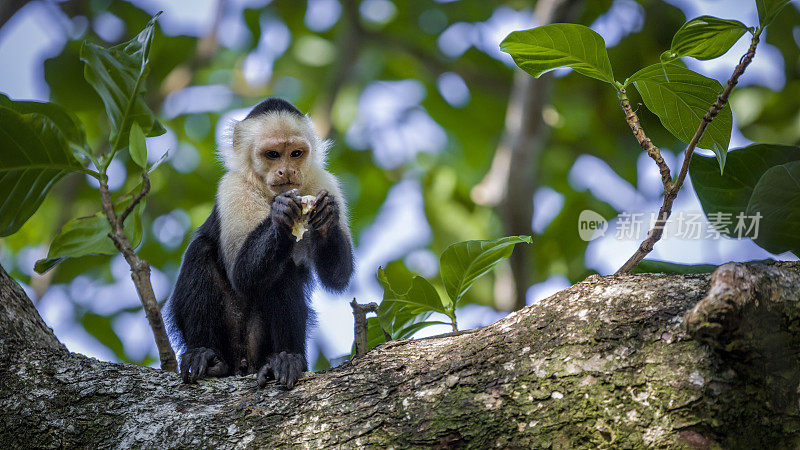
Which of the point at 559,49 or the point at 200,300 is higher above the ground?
the point at 559,49

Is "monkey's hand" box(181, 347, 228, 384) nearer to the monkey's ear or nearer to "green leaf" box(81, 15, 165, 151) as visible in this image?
"green leaf" box(81, 15, 165, 151)

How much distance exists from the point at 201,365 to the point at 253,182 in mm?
1565

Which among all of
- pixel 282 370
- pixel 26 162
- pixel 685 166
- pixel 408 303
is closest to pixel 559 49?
pixel 685 166

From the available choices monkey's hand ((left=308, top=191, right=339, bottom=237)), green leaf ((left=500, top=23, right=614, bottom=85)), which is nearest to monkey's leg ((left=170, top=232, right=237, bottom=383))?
monkey's hand ((left=308, top=191, right=339, bottom=237))

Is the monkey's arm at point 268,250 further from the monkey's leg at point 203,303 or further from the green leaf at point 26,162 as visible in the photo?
the green leaf at point 26,162

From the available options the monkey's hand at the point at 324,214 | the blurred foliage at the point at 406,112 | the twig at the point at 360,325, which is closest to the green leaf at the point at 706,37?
the twig at the point at 360,325

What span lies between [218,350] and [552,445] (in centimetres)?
220

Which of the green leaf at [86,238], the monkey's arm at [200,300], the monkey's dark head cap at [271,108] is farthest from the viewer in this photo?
the monkey's dark head cap at [271,108]

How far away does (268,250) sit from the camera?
3744 millimetres

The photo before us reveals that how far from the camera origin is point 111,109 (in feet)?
11.7

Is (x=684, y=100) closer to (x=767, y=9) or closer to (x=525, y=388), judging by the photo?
(x=767, y=9)

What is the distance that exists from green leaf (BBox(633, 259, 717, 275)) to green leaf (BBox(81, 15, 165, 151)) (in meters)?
2.51

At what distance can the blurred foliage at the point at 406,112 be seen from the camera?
707 cm

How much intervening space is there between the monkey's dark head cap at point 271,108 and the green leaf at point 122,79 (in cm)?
109
